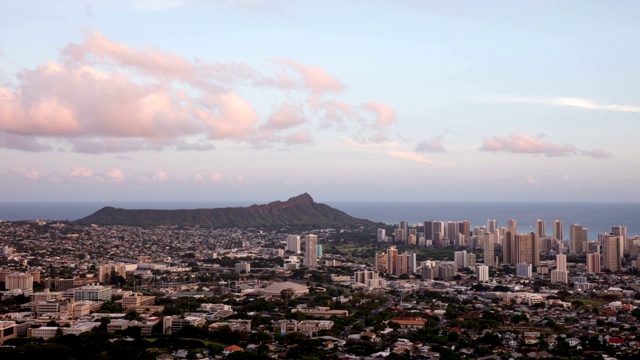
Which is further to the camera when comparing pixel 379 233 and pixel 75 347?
pixel 379 233

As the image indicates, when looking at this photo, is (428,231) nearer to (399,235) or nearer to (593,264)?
(399,235)

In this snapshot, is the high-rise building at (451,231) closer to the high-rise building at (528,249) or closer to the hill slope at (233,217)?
the high-rise building at (528,249)

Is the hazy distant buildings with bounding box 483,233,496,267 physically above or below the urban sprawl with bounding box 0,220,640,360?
above

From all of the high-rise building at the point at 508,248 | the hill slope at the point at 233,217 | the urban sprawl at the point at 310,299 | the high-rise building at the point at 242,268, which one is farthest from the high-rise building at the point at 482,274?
the hill slope at the point at 233,217

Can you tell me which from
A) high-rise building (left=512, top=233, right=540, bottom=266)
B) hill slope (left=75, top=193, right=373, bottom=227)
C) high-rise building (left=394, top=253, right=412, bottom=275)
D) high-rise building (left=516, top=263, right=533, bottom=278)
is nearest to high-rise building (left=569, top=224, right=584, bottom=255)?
high-rise building (left=512, top=233, right=540, bottom=266)

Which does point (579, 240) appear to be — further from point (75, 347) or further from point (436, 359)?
point (75, 347)

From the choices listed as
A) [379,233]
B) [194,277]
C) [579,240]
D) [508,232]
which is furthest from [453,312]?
[379,233]

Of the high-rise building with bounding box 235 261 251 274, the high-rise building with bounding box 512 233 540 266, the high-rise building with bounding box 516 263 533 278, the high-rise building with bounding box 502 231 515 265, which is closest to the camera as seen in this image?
the high-rise building with bounding box 516 263 533 278

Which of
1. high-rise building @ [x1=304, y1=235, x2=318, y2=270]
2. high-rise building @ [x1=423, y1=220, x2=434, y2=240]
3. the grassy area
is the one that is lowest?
the grassy area

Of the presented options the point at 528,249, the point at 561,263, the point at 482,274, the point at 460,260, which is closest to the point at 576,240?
the point at 528,249

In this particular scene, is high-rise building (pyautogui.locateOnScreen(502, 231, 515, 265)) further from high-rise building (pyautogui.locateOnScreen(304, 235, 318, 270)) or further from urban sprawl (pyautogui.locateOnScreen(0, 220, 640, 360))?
high-rise building (pyautogui.locateOnScreen(304, 235, 318, 270))
